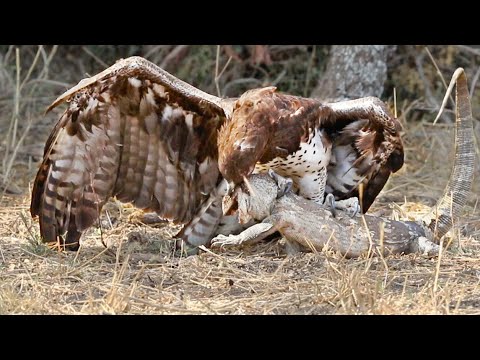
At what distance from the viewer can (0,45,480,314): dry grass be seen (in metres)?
4.44

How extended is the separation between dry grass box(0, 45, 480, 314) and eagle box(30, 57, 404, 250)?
256 millimetres

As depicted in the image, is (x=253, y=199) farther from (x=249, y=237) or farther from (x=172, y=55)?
(x=172, y=55)

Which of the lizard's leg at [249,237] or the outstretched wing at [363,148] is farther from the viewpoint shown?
the outstretched wing at [363,148]

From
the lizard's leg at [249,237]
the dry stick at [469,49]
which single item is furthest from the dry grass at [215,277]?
the dry stick at [469,49]

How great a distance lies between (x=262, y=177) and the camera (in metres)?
5.19

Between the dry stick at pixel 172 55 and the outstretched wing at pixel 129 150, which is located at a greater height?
the dry stick at pixel 172 55

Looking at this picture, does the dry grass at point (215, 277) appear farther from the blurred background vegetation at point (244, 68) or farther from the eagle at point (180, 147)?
the blurred background vegetation at point (244, 68)

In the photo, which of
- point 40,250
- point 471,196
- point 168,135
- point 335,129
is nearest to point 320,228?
point 335,129

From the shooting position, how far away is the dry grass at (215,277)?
14.6 feet

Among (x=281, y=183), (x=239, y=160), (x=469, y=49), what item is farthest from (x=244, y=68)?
(x=239, y=160)

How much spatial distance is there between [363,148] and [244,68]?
11.1 feet

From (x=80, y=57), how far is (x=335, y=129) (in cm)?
410

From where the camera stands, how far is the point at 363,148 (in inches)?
227

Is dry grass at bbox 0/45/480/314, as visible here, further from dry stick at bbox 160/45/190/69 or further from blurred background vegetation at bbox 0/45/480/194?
dry stick at bbox 160/45/190/69
